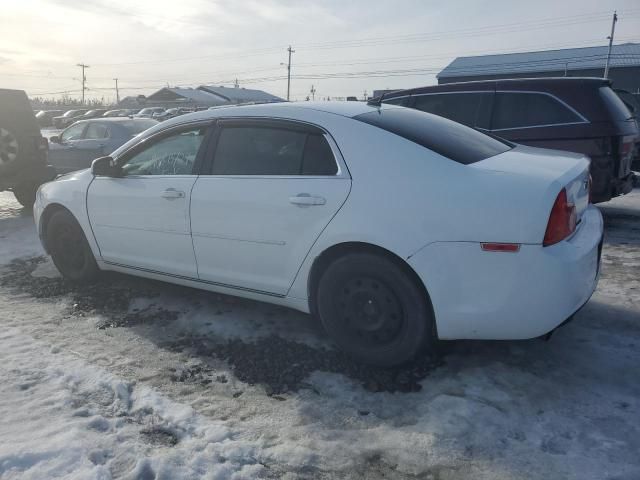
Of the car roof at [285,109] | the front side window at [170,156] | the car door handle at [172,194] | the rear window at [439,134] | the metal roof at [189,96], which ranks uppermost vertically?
the metal roof at [189,96]

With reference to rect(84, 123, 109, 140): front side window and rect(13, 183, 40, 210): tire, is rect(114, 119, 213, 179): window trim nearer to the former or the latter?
rect(13, 183, 40, 210): tire

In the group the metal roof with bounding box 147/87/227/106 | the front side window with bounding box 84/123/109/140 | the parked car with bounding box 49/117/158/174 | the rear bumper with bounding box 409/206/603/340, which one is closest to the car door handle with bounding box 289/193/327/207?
the rear bumper with bounding box 409/206/603/340

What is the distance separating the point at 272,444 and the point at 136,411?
812 mm

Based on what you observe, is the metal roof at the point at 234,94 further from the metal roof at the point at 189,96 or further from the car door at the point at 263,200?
the car door at the point at 263,200

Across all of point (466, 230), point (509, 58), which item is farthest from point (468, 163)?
point (509, 58)

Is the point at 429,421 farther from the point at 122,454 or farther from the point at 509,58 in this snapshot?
the point at 509,58

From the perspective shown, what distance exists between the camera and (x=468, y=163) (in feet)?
9.93

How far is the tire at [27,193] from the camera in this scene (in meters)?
8.70

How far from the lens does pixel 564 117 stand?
20.5ft

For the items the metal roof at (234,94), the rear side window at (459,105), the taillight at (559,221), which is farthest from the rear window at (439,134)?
the metal roof at (234,94)

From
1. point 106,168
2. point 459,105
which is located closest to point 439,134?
point 106,168

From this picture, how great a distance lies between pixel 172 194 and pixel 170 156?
1.31 ft

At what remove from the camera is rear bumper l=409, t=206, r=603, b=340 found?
271 centimetres

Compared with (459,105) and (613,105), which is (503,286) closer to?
(613,105)
